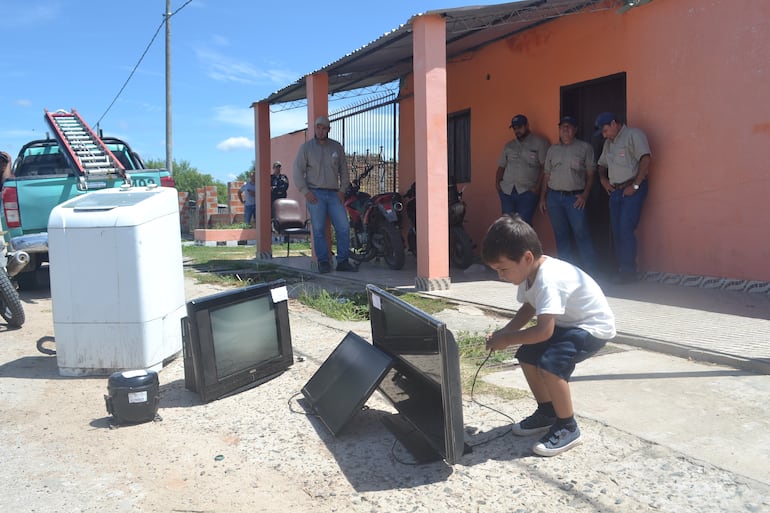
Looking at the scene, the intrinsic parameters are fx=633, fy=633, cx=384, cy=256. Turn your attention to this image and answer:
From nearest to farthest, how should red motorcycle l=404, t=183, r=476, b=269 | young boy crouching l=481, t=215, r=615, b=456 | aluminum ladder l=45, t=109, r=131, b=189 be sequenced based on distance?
1. young boy crouching l=481, t=215, r=615, b=456
2. aluminum ladder l=45, t=109, r=131, b=189
3. red motorcycle l=404, t=183, r=476, b=269

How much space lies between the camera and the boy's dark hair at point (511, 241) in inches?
109

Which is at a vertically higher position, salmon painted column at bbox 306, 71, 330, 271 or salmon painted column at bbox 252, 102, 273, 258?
salmon painted column at bbox 306, 71, 330, 271

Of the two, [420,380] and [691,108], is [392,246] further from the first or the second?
[420,380]

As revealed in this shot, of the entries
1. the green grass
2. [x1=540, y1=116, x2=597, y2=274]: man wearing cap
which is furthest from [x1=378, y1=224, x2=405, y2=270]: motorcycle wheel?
[x1=540, y1=116, x2=597, y2=274]: man wearing cap

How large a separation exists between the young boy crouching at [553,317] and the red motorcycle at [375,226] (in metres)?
5.72

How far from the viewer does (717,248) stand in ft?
20.7

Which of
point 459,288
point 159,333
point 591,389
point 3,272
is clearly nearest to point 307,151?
point 459,288

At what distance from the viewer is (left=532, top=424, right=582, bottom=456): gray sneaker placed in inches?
110

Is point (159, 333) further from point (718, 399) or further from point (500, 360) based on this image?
→ point (718, 399)

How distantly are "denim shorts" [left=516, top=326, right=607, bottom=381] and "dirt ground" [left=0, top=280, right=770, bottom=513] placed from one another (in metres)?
0.39

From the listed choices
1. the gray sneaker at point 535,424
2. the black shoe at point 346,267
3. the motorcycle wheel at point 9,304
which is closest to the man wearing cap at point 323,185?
the black shoe at point 346,267

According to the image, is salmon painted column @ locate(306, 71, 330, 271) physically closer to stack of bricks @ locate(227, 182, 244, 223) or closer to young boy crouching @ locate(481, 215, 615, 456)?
young boy crouching @ locate(481, 215, 615, 456)

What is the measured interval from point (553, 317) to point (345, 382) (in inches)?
47.8

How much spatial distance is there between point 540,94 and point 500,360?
17.4ft
